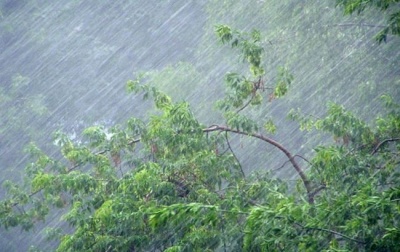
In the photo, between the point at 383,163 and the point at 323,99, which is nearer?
the point at 383,163

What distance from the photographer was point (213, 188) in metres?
6.26

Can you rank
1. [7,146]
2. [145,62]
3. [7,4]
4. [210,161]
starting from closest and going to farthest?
[210,161] → [7,146] → [145,62] → [7,4]

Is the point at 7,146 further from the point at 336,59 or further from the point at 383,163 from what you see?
the point at 383,163

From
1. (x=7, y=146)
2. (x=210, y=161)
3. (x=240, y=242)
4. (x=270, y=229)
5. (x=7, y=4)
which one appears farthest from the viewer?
(x=7, y=4)

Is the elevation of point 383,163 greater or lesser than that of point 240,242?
lesser

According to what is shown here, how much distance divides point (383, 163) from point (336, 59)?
20.5 ft

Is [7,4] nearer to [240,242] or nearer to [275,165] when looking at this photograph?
[275,165]

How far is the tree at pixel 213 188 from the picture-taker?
4.39 m

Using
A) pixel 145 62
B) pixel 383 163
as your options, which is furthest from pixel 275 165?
pixel 383 163

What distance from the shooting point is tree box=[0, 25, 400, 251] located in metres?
4.39

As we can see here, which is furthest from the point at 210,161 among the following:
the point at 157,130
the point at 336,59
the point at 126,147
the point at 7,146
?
the point at 7,146

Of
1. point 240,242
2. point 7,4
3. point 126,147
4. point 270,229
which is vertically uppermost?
point 7,4

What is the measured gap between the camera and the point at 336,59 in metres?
12.3

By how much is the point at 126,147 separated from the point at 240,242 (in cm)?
160
